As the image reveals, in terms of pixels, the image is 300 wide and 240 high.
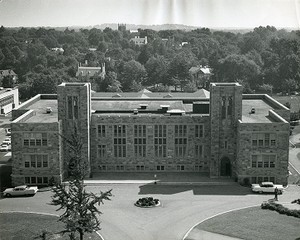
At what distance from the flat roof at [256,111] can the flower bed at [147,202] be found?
61.2ft

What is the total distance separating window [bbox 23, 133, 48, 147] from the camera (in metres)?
69.1

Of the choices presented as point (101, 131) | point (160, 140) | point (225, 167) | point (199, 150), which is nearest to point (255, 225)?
point (225, 167)

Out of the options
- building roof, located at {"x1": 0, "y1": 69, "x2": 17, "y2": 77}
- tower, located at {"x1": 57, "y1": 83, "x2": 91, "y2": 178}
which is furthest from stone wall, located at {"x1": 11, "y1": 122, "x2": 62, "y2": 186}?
building roof, located at {"x1": 0, "y1": 69, "x2": 17, "y2": 77}

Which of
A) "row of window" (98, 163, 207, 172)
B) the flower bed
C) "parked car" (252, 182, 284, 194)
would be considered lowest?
the flower bed

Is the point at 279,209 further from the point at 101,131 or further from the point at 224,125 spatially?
the point at 101,131

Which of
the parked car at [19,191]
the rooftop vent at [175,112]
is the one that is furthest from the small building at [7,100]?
the parked car at [19,191]

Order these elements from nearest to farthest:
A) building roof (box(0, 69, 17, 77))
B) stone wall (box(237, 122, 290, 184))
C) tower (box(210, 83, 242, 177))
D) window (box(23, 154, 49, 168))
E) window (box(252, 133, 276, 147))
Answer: stone wall (box(237, 122, 290, 184)) → window (box(252, 133, 276, 147)) → window (box(23, 154, 49, 168)) → tower (box(210, 83, 242, 177)) → building roof (box(0, 69, 17, 77))

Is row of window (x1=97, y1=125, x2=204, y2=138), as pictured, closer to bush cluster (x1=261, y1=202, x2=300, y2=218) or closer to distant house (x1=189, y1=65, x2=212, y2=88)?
bush cluster (x1=261, y1=202, x2=300, y2=218)

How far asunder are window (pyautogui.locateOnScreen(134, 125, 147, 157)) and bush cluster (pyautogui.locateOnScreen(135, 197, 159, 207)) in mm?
12663

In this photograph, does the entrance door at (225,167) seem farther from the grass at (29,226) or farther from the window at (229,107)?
the grass at (29,226)

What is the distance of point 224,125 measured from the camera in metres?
71.7

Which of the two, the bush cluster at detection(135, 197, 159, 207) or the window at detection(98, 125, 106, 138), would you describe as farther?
the window at detection(98, 125, 106, 138)

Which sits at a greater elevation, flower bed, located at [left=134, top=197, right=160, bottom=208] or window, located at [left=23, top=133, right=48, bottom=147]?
window, located at [left=23, top=133, right=48, bottom=147]

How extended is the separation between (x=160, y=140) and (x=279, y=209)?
824 inches
